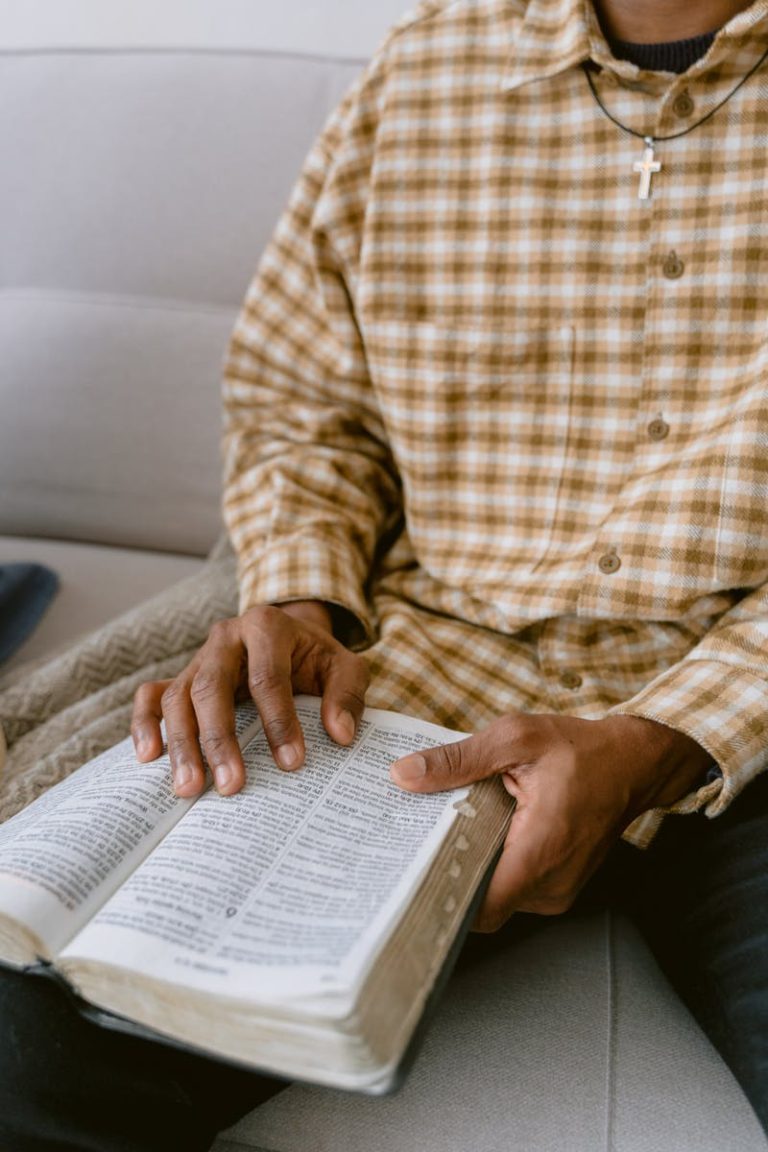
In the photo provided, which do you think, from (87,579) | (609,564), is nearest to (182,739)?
(609,564)

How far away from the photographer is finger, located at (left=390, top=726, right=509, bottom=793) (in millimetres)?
649

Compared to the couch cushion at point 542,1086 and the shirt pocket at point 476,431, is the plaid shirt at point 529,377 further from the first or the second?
the couch cushion at point 542,1086

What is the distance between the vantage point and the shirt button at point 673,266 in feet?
2.73

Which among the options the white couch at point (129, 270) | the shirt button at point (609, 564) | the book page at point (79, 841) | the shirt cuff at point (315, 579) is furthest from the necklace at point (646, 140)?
the book page at point (79, 841)

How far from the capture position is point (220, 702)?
719 mm

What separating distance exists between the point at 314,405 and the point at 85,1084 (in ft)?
2.13

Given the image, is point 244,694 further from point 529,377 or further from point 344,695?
point 529,377

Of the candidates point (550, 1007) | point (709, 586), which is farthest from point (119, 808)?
point (709, 586)

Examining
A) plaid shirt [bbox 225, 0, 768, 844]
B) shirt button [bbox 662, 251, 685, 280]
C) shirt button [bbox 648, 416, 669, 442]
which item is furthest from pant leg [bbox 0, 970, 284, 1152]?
shirt button [bbox 662, 251, 685, 280]

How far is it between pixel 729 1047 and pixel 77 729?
1.86ft

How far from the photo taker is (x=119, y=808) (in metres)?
0.65

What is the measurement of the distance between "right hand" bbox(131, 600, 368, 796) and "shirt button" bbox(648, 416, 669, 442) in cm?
32

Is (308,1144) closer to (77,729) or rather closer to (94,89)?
(77,729)

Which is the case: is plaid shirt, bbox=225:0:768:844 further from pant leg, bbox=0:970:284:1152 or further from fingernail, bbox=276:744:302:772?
pant leg, bbox=0:970:284:1152
